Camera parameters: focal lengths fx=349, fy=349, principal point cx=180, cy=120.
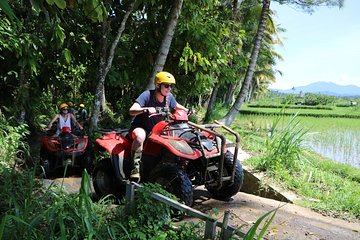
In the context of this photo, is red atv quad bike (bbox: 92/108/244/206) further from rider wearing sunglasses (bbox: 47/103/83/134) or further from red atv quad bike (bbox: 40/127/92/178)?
rider wearing sunglasses (bbox: 47/103/83/134)

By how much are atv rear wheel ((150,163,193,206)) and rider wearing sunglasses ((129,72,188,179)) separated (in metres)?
0.63

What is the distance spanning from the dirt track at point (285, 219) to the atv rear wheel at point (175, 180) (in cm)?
28

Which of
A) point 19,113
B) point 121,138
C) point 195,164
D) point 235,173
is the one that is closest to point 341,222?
point 235,173

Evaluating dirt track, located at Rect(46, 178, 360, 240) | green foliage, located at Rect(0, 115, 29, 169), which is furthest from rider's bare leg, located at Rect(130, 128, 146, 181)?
green foliage, located at Rect(0, 115, 29, 169)

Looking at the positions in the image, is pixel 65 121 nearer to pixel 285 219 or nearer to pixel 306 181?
pixel 306 181

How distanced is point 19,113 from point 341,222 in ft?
21.9

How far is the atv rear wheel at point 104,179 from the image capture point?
5246 millimetres

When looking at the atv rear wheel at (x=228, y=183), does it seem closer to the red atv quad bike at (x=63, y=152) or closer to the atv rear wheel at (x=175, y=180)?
the atv rear wheel at (x=175, y=180)

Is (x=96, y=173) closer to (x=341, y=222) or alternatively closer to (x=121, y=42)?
(x=341, y=222)

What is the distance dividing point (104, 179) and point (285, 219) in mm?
2683

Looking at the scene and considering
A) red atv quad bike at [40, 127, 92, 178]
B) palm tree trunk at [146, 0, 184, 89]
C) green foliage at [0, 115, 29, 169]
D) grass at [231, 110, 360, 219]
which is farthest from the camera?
palm tree trunk at [146, 0, 184, 89]

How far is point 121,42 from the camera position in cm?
952

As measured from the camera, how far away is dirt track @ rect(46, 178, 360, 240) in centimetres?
404

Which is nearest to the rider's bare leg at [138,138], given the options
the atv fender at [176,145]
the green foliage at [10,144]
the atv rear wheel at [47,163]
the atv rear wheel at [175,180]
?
the atv fender at [176,145]
